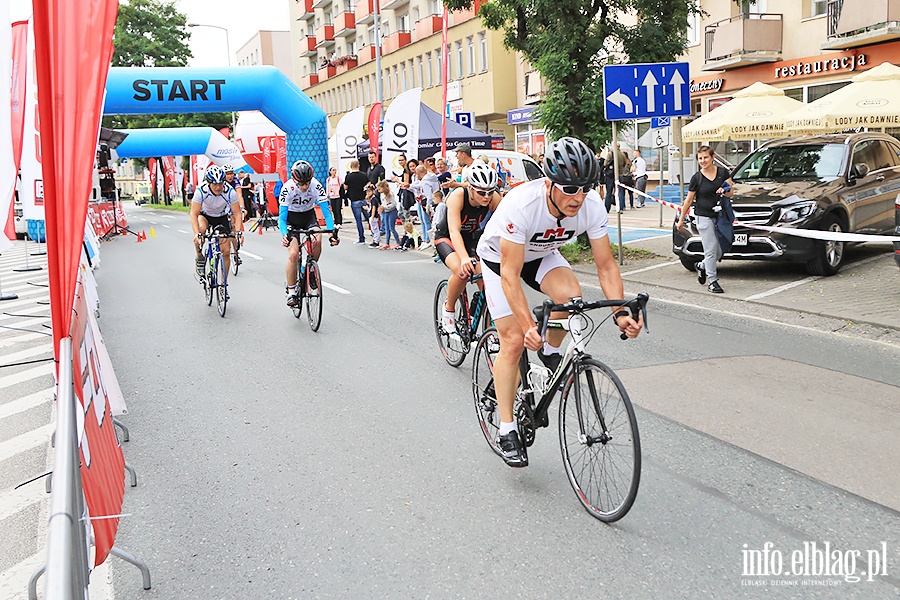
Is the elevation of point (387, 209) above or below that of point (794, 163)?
below

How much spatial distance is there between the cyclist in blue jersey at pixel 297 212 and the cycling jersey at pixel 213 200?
161 centimetres

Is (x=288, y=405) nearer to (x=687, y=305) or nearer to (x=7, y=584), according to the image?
(x=7, y=584)

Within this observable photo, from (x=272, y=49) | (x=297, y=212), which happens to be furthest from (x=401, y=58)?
(x=297, y=212)

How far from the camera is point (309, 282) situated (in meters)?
10.1

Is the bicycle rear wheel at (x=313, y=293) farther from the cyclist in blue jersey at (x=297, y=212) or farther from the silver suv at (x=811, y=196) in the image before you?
the silver suv at (x=811, y=196)

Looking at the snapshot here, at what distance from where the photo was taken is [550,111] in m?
15.1

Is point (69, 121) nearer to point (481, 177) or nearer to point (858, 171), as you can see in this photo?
point (481, 177)

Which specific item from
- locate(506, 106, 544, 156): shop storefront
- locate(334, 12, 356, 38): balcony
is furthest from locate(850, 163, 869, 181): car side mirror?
locate(334, 12, 356, 38): balcony

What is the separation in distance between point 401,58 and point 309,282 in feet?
146

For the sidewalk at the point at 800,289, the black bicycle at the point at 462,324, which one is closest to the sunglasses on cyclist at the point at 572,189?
the black bicycle at the point at 462,324

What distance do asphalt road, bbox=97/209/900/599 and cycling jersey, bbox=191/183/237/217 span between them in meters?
3.16

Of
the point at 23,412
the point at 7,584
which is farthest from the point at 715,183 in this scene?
the point at 7,584

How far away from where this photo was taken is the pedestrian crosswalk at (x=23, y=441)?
4168 millimetres

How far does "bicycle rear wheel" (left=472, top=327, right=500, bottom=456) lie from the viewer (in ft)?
17.3
